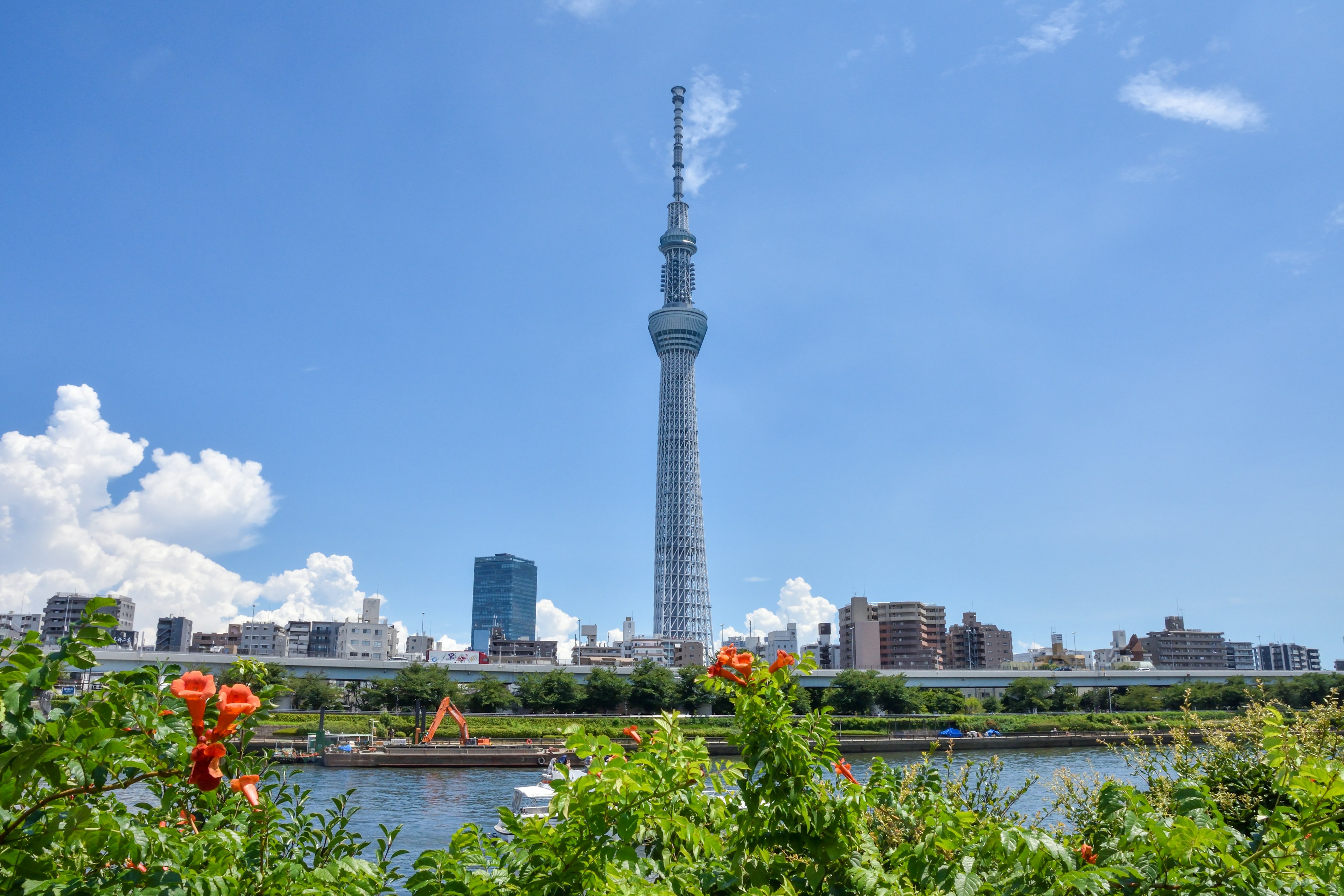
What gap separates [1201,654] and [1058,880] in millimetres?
191521

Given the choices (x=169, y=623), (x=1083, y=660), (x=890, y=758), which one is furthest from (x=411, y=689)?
(x=1083, y=660)

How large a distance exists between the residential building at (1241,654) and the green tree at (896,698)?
382 ft

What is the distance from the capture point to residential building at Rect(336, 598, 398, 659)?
161 m

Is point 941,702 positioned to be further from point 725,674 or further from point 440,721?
point 725,674

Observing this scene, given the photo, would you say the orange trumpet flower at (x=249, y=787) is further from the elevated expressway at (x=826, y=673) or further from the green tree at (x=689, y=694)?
the elevated expressway at (x=826, y=673)

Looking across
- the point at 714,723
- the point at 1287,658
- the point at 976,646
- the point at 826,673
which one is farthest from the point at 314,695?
the point at 1287,658

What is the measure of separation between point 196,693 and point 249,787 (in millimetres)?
401

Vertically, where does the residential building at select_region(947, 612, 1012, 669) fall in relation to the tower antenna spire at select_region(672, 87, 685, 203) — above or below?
below

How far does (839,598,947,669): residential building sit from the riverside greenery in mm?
141301

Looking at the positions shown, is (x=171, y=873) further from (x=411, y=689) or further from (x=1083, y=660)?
(x=1083, y=660)

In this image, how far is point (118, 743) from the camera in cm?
302

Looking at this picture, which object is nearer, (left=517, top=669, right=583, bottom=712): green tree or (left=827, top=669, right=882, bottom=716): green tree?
(left=517, top=669, right=583, bottom=712): green tree

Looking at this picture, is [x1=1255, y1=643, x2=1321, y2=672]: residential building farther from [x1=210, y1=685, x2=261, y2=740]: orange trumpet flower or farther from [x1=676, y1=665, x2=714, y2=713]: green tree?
[x1=210, y1=685, x2=261, y2=740]: orange trumpet flower

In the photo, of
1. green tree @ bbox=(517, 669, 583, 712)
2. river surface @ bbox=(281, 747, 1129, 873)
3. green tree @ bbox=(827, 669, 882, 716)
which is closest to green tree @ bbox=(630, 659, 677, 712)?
green tree @ bbox=(517, 669, 583, 712)
